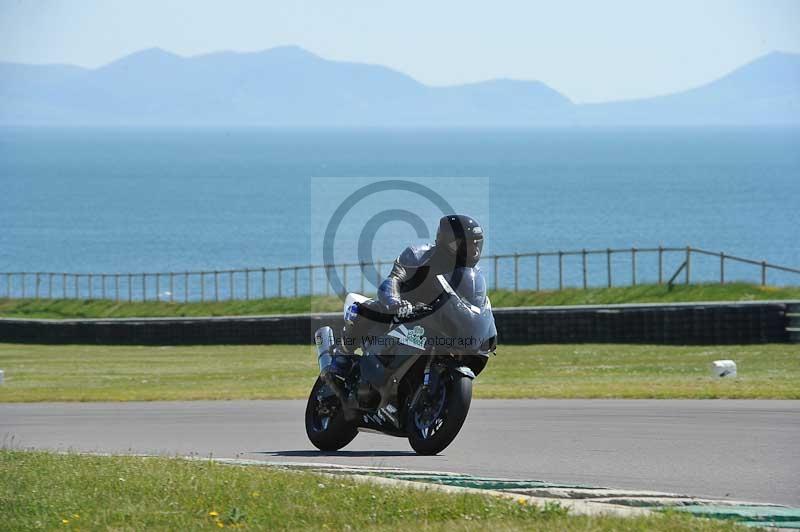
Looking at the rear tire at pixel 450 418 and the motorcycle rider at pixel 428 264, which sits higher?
the motorcycle rider at pixel 428 264

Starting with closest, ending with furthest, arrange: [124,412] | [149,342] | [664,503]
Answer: [664,503] → [124,412] → [149,342]

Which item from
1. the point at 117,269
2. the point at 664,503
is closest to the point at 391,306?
the point at 664,503

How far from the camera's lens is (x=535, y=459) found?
37.6ft

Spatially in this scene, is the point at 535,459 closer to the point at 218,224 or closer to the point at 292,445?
the point at 292,445

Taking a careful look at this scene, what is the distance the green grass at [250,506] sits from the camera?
7902mm

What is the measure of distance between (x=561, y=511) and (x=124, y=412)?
11.0 meters

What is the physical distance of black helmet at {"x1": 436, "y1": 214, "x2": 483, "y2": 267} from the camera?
11.5 metres

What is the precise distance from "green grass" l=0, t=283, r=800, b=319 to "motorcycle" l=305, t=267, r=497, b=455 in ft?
81.0

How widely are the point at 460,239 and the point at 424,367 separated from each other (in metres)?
1.12

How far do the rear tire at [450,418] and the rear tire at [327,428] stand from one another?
3.26 ft

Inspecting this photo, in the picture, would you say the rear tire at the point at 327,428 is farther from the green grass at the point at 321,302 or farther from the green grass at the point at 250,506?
the green grass at the point at 321,302

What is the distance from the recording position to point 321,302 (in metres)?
45.2

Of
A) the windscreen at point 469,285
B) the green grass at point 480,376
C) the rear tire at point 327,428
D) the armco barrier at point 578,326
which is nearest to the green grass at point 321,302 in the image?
the armco barrier at point 578,326

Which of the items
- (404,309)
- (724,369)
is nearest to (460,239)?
(404,309)
